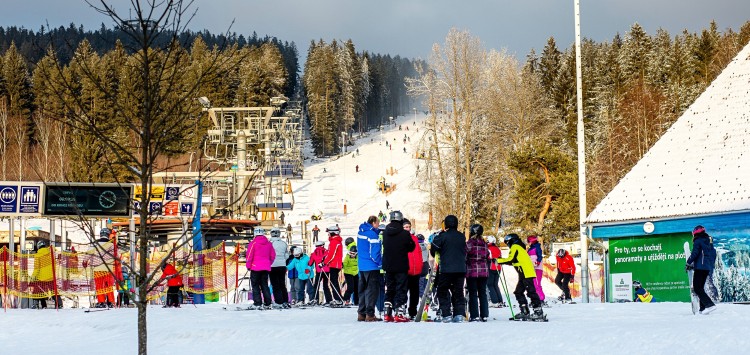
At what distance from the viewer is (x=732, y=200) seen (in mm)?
24250

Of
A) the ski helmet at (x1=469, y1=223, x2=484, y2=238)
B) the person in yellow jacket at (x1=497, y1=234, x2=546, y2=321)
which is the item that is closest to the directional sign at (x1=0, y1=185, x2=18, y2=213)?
the ski helmet at (x1=469, y1=223, x2=484, y2=238)

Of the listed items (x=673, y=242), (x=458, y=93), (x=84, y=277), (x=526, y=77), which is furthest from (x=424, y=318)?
(x=526, y=77)

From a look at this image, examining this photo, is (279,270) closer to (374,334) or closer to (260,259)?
(260,259)

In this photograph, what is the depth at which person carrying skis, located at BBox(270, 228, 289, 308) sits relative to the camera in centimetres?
2031

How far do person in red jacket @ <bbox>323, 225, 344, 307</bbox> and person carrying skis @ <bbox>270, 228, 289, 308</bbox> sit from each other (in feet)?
2.94

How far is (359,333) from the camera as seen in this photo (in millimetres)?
13812

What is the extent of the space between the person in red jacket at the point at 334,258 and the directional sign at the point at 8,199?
886 centimetres

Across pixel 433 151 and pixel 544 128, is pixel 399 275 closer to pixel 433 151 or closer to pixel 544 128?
pixel 433 151

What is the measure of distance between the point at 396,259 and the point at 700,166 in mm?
14012

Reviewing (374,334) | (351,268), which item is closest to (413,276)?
(374,334)

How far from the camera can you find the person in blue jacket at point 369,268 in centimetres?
1582

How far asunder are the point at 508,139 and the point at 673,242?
42712 millimetres

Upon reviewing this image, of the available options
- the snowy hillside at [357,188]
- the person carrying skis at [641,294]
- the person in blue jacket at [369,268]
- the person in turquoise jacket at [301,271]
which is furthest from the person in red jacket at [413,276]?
the snowy hillside at [357,188]

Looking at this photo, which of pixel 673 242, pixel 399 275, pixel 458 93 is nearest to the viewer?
pixel 399 275
